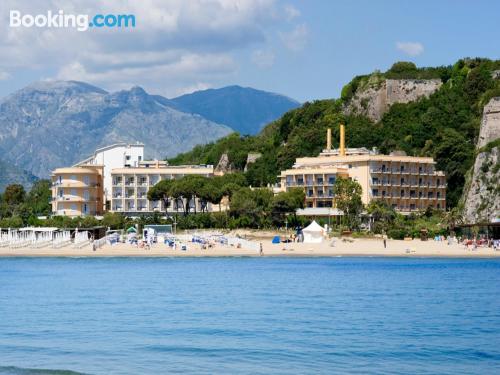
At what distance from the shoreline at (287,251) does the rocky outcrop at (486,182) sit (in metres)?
6.43

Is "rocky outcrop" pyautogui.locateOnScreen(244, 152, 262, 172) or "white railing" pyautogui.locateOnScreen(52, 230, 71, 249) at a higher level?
"rocky outcrop" pyautogui.locateOnScreen(244, 152, 262, 172)

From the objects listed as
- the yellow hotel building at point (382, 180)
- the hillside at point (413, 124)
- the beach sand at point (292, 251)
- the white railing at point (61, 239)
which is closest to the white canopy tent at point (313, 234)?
the beach sand at point (292, 251)

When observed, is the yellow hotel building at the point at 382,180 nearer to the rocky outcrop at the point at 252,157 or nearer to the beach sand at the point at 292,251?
the rocky outcrop at the point at 252,157

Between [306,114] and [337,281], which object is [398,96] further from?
[337,281]

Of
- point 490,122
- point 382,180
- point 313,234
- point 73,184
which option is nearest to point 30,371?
point 313,234

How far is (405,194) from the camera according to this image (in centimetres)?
10875

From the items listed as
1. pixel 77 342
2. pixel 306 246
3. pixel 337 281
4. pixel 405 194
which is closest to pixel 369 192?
pixel 405 194

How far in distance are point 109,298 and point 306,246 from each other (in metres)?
41.0

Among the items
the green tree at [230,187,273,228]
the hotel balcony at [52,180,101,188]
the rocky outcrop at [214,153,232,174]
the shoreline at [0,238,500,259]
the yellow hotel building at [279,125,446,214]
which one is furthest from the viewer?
the rocky outcrop at [214,153,232,174]

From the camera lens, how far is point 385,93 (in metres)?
123

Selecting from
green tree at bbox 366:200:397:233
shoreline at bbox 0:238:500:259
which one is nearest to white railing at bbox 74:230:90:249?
shoreline at bbox 0:238:500:259

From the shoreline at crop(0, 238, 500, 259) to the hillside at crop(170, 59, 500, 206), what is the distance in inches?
1095

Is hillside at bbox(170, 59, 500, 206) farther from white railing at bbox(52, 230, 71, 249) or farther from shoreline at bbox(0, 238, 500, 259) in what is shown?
white railing at bbox(52, 230, 71, 249)

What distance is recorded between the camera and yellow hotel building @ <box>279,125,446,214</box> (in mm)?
106375
